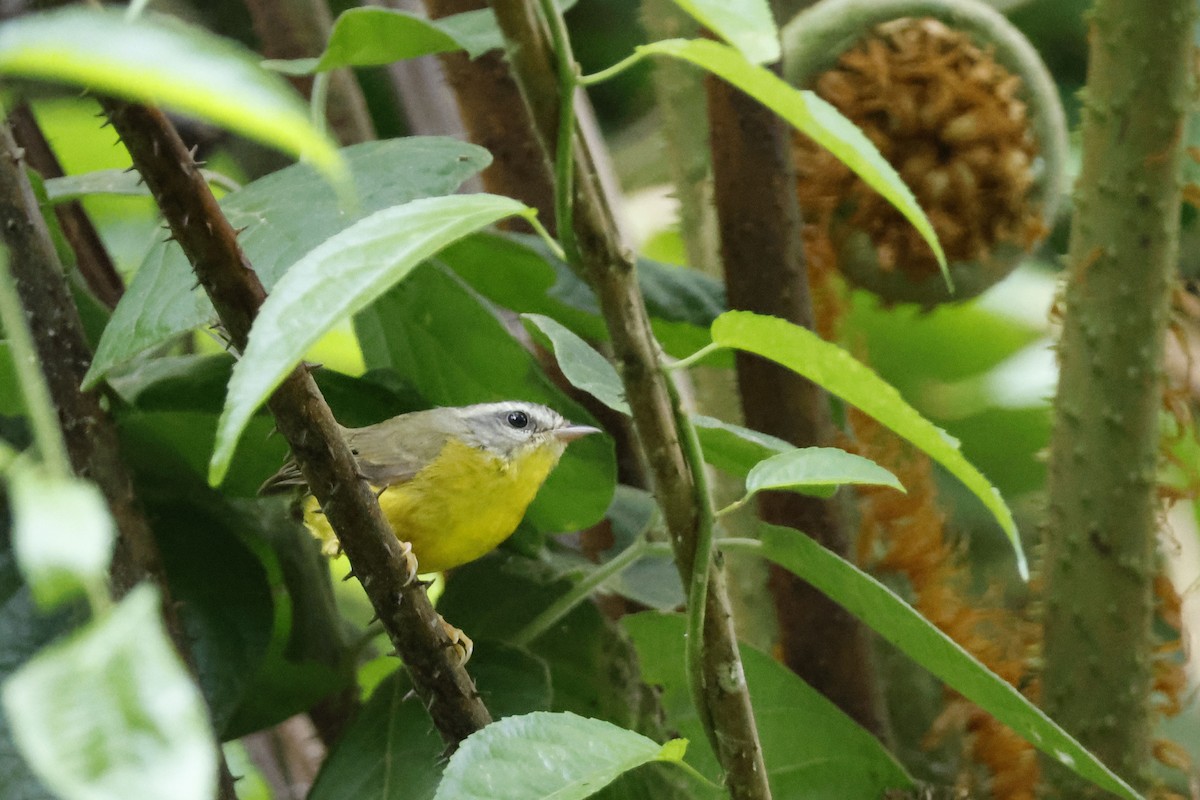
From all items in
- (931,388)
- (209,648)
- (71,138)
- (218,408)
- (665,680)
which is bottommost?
(931,388)

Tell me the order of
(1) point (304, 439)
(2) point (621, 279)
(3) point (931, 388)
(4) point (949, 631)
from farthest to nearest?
1. (3) point (931, 388)
2. (4) point (949, 631)
3. (1) point (304, 439)
4. (2) point (621, 279)

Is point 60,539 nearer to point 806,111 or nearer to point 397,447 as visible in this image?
point 806,111

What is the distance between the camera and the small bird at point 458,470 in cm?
115

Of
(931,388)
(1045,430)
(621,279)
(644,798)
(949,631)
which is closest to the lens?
(621,279)

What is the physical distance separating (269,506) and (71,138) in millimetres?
873

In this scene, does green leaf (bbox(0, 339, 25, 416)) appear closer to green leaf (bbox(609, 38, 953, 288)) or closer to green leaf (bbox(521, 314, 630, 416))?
green leaf (bbox(521, 314, 630, 416))

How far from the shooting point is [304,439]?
513 millimetres

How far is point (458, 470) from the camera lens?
1281 mm

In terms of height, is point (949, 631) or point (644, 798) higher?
point (644, 798)

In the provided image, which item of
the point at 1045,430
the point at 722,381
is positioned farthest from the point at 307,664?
the point at 1045,430

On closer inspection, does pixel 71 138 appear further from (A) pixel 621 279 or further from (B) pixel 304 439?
(A) pixel 621 279

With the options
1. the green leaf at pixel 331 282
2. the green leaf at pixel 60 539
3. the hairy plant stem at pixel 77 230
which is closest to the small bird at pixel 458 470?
the hairy plant stem at pixel 77 230

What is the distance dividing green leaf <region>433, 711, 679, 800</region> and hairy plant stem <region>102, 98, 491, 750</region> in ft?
0.35

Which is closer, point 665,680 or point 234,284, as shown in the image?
point 234,284
